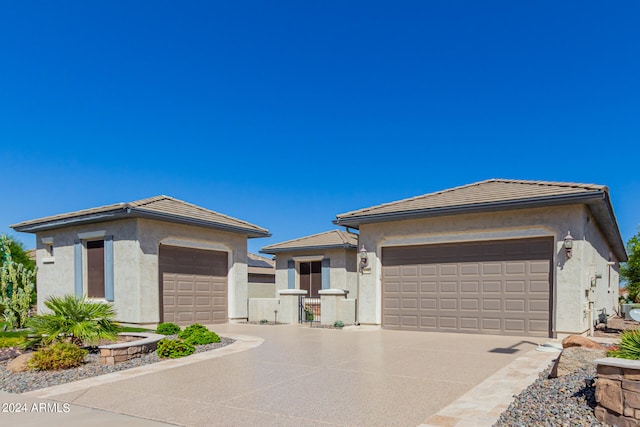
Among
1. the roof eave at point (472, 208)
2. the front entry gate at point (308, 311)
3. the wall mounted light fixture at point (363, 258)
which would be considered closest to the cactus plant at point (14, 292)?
the front entry gate at point (308, 311)

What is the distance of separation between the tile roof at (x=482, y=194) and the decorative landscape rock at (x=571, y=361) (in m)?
5.71

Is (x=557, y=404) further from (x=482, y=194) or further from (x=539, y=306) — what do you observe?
(x=482, y=194)

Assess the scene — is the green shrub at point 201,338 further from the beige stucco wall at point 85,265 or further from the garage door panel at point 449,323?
the garage door panel at point 449,323

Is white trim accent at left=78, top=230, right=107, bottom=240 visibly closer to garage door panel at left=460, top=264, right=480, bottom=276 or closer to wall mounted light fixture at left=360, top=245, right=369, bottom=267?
wall mounted light fixture at left=360, top=245, right=369, bottom=267

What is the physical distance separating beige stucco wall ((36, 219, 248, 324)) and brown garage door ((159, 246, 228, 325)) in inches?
11.6

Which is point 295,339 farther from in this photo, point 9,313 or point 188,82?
point 188,82

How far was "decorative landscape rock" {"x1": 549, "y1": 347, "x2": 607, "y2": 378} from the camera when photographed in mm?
6564

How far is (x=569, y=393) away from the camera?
5.55 meters

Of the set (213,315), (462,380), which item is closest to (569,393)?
(462,380)

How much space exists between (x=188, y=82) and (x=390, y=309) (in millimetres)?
15123

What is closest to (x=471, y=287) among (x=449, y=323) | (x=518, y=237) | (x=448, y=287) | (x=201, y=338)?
(x=448, y=287)

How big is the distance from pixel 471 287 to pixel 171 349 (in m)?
8.49

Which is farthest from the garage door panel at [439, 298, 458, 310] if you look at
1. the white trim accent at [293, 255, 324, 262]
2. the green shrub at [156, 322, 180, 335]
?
the white trim accent at [293, 255, 324, 262]

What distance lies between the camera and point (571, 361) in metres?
6.72
